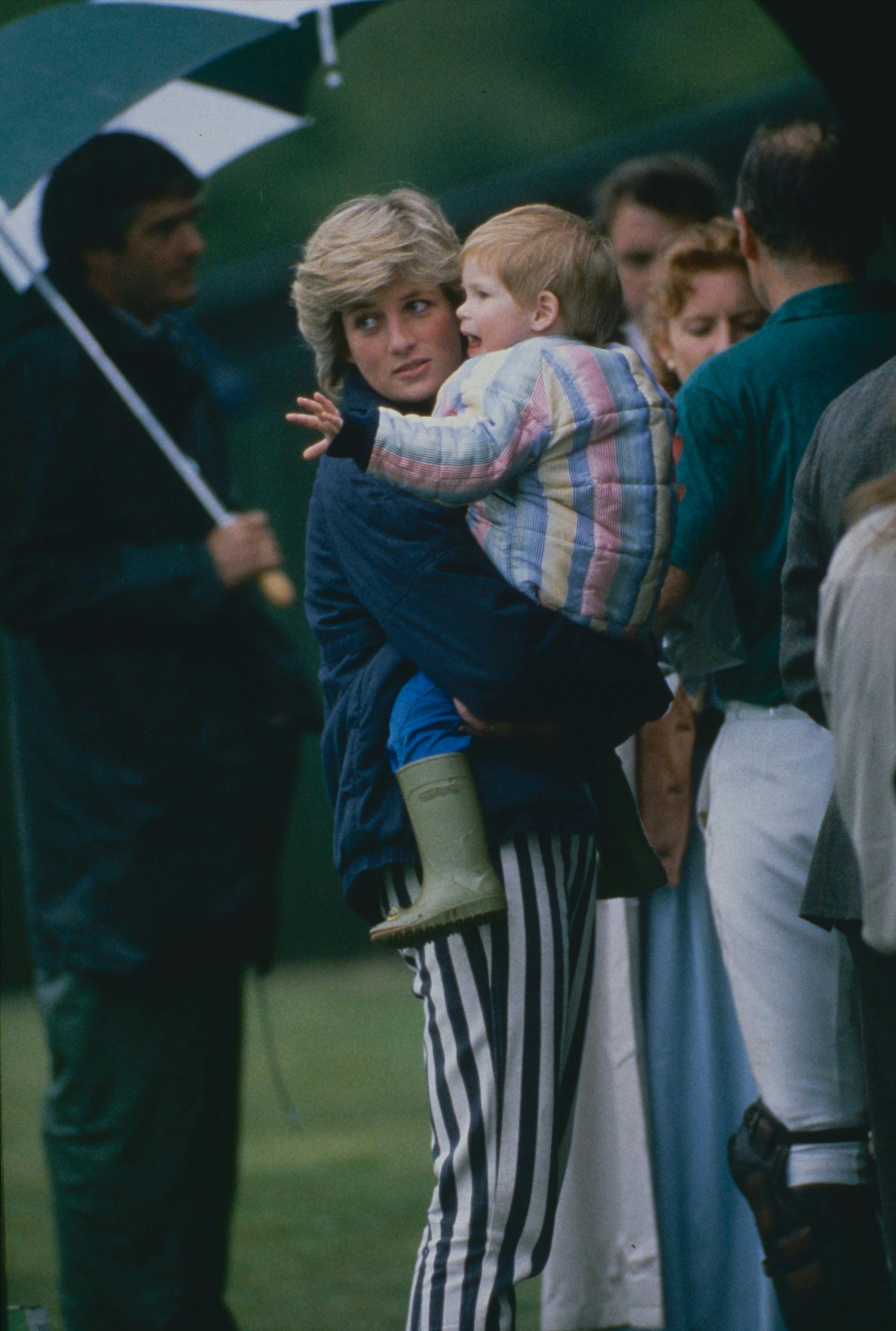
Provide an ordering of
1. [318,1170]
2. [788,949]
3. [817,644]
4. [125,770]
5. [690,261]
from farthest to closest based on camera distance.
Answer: [318,1170] → [125,770] → [690,261] → [788,949] → [817,644]

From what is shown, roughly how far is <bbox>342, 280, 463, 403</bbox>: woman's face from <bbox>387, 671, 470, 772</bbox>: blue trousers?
383mm

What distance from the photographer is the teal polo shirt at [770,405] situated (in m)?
2.38

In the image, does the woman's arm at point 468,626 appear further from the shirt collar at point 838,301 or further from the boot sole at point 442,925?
the shirt collar at point 838,301

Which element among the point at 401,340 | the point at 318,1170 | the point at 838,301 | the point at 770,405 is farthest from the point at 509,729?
the point at 318,1170

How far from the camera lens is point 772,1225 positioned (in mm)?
2322

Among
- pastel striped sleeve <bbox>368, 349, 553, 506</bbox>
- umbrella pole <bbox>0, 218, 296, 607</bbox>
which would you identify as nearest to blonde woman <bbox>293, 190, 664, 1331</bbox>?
pastel striped sleeve <bbox>368, 349, 553, 506</bbox>

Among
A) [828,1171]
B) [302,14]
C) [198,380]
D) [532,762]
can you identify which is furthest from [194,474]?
[828,1171]

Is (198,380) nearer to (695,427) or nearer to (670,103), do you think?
(695,427)

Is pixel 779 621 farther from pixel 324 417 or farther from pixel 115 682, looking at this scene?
Result: pixel 115 682

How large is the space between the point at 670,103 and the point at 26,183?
6748 mm

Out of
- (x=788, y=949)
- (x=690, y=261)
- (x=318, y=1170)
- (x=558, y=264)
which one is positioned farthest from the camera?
(x=318, y=1170)

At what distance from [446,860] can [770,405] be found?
32.3 inches

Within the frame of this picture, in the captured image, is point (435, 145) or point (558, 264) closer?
point (558, 264)

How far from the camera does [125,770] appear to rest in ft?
10.0
